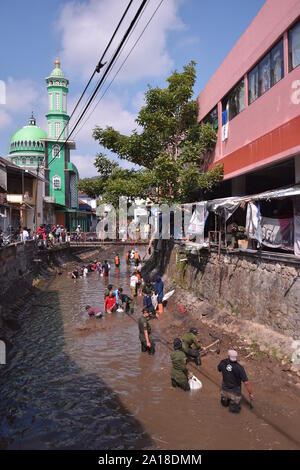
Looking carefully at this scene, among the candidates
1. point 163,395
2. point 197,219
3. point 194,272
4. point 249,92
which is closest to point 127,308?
point 194,272

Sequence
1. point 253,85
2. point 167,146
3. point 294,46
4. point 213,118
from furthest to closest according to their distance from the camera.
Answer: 1. point 167,146
2. point 213,118
3. point 253,85
4. point 294,46

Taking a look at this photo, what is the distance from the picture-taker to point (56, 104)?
5162cm

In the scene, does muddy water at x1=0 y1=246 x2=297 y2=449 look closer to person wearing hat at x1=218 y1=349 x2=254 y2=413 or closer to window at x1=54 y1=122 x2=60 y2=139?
person wearing hat at x1=218 y1=349 x2=254 y2=413

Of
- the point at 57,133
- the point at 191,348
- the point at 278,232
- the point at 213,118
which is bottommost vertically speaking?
the point at 191,348

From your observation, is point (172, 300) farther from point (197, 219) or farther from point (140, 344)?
point (140, 344)

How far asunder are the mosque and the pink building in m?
33.3

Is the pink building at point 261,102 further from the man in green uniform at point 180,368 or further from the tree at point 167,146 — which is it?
the man in green uniform at point 180,368

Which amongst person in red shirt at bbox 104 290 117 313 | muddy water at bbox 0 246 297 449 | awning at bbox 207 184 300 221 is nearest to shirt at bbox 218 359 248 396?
muddy water at bbox 0 246 297 449

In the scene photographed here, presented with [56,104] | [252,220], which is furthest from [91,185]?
[56,104]

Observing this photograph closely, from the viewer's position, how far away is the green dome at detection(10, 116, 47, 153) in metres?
49.9

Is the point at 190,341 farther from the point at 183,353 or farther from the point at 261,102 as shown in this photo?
the point at 261,102

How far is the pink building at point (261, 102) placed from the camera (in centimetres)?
1288

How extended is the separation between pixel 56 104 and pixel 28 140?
672cm
